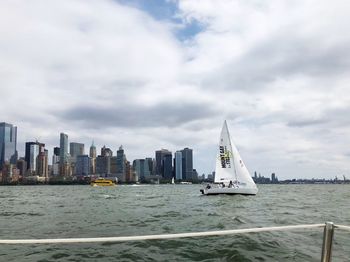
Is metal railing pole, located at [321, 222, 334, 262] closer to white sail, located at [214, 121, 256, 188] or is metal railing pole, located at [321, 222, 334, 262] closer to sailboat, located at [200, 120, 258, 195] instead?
sailboat, located at [200, 120, 258, 195]

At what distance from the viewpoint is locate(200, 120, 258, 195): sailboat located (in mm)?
65562

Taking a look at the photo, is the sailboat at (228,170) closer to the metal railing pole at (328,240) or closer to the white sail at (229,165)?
the white sail at (229,165)

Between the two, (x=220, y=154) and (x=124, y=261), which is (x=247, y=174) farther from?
(x=124, y=261)

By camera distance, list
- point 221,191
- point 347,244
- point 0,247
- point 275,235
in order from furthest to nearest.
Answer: point 221,191, point 275,235, point 347,244, point 0,247

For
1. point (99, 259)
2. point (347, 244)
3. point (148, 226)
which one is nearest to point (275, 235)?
point (347, 244)

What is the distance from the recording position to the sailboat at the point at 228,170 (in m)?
65.6

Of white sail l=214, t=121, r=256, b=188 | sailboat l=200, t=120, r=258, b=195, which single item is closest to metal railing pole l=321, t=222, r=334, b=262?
sailboat l=200, t=120, r=258, b=195

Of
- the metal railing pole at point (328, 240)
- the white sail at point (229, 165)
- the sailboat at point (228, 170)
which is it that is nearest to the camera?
the metal railing pole at point (328, 240)

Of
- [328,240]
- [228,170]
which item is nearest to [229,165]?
[228,170]

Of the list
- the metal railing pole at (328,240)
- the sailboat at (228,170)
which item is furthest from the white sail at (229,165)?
the metal railing pole at (328,240)

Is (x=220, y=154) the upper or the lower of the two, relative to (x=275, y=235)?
upper

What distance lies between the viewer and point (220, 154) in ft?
231

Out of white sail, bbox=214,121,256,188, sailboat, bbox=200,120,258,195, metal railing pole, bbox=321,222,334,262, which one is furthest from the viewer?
white sail, bbox=214,121,256,188

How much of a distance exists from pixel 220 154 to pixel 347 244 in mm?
53525
